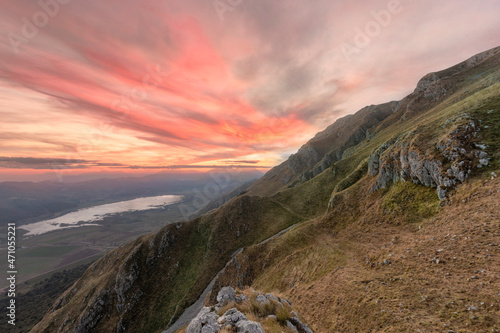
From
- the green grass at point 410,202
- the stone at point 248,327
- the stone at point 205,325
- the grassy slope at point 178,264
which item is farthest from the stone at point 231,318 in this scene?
the grassy slope at point 178,264

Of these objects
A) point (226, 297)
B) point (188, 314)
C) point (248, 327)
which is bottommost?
point (188, 314)

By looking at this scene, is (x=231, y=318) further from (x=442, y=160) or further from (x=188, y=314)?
(x=188, y=314)

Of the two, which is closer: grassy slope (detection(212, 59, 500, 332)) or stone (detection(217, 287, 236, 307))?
grassy slope (detection(212, 59, 500, 332))

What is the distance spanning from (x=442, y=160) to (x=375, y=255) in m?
21.1

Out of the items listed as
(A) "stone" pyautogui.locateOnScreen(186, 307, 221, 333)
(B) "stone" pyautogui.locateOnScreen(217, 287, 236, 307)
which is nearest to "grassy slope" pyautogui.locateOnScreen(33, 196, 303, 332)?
(B) "stone" pyautogui.locateOnScreen(217, 287, 236, 307)

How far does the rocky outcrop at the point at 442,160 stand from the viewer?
27125 millimetres

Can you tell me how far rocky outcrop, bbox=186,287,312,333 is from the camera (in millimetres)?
11810

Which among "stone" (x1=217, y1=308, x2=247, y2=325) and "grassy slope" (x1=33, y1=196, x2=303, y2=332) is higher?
"stone" (x1=217, y1=308, x2=247, y2=325)

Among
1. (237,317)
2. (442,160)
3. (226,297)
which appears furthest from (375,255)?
(237,317)

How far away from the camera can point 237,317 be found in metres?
13.2

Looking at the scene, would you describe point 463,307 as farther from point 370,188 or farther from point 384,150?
point 384,150

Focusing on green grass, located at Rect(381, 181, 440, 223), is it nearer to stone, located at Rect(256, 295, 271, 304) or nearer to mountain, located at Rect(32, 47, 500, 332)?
mountain, located at Rect(32, 47, 500, 332)

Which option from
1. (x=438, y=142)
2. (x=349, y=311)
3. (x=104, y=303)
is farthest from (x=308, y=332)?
(x=104, y=303)

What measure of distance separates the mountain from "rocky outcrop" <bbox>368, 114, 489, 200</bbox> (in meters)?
0.19
